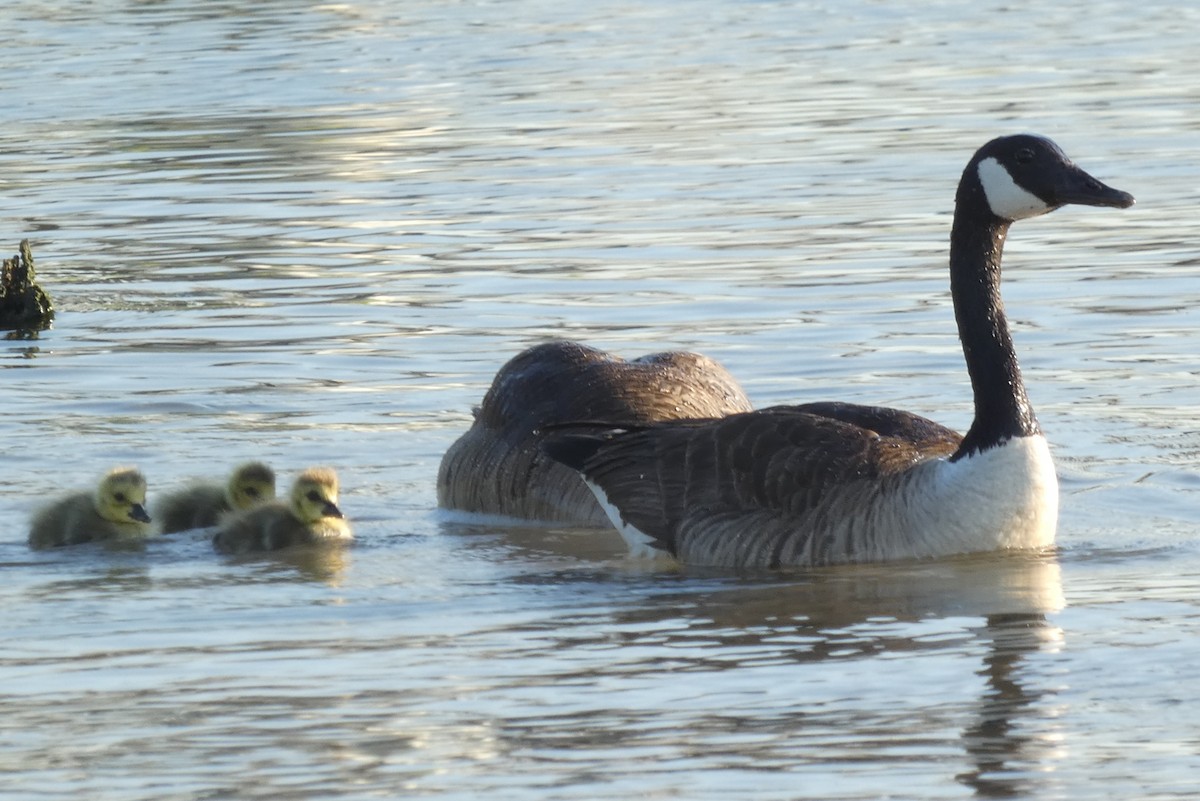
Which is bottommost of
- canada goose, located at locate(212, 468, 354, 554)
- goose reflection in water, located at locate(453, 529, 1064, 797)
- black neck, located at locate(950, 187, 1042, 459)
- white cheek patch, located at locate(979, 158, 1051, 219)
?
goose reflection in water, located at locate(453, 529, 1064, 797)

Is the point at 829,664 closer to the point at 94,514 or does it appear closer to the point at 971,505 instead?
the point at 971,505

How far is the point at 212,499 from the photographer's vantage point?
1016 centimetres

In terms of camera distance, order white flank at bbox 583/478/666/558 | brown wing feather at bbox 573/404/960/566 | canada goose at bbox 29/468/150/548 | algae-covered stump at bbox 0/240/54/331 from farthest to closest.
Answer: algae-covered stump at bbox 0/240/54/331 < canada goose at bbox 29/468/150/548 < white flank at bbox 583/478/666/558 < brown wing feather at bbox 573/404/960/566

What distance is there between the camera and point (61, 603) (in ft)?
28.3

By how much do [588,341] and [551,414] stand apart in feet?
11.7

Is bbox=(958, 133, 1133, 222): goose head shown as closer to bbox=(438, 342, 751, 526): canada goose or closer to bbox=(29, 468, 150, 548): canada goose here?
bbox=(438, 342, 751, 526): canada goose

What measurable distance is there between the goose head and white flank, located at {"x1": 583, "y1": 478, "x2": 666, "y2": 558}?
1.95 m

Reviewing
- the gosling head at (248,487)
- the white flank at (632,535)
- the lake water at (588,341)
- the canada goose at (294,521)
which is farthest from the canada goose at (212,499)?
the white flank at (632,535)

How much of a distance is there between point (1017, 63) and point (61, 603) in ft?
69.0

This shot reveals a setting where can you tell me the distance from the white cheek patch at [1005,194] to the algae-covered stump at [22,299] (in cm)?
756

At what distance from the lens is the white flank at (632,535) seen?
9.47 meters

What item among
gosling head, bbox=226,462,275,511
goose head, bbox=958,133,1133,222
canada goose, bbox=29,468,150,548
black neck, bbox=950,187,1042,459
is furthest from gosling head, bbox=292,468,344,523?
goose head, bbox=958,133,1133,222

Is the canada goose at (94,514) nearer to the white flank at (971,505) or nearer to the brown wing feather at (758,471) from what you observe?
the brown wing feather at (758,471)

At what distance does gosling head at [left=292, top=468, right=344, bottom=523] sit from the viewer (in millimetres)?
9531
